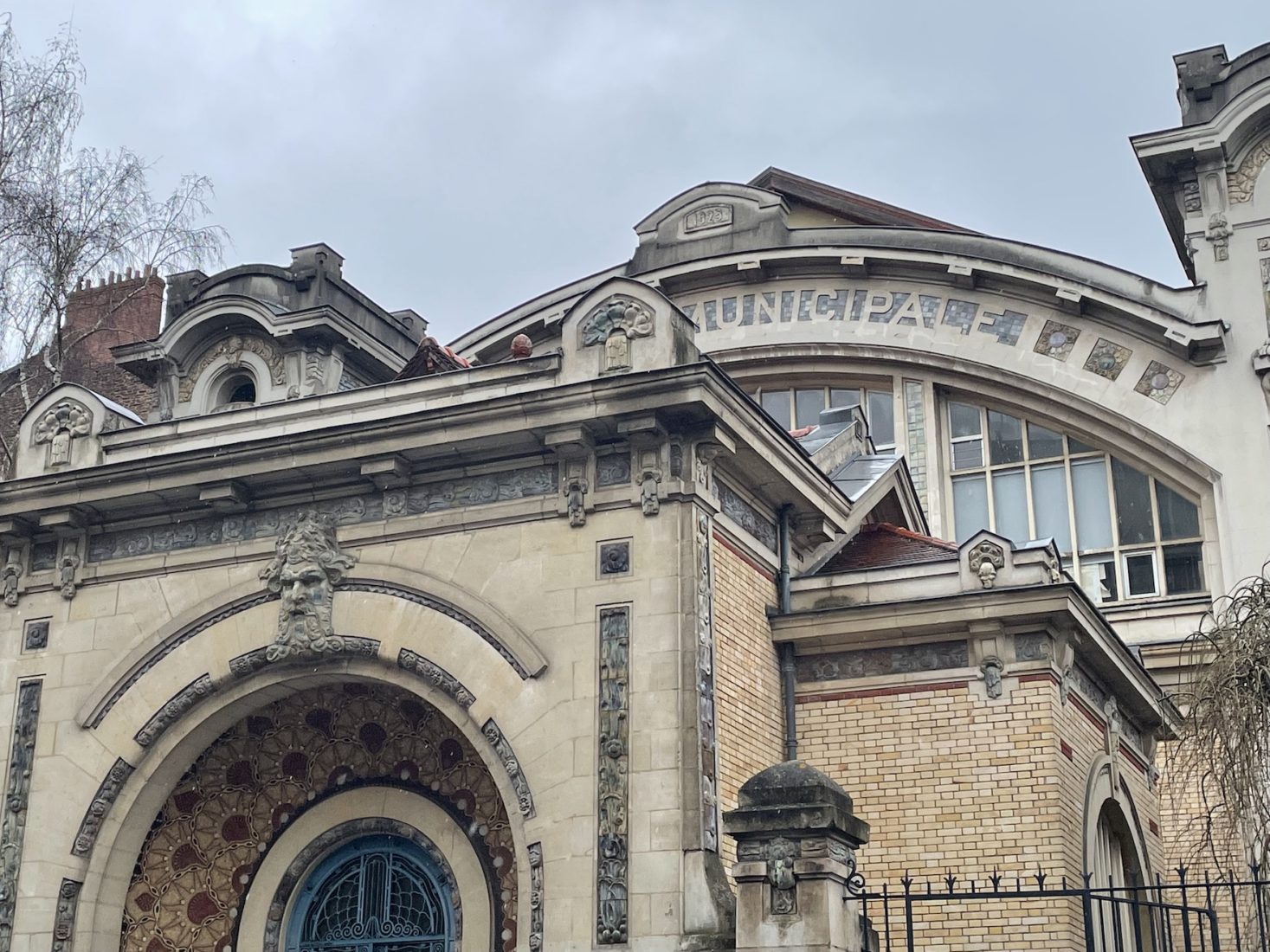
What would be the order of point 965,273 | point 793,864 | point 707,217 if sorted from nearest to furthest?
point 793,864
point 965,273
point 707,217

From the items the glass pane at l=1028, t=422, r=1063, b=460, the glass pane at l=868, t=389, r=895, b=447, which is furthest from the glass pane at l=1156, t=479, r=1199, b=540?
the glass pane at l=868, t=389, r=895, b=447

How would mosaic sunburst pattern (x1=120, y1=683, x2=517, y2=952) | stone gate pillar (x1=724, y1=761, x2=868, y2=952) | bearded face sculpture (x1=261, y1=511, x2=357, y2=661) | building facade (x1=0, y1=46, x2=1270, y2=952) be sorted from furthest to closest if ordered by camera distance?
1. mosaic sunburst pattern (x1=120, y1=683, x2=517, y2=952)
2. bearded face sculpture (x1=261, y1=511, x2=357, y2=661)
3. building facade (x1=0, y1=46, x2=1270, y2=952)
4. stone gate pillar (x1=724, y1=761, x2=868, y2=952)

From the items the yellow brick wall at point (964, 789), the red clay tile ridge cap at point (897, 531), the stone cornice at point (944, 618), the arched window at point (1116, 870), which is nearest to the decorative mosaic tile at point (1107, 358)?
the red clay tile ridge cap at point (897, 531)

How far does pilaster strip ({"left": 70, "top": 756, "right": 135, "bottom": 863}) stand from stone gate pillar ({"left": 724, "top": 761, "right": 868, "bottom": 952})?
621 centimetres

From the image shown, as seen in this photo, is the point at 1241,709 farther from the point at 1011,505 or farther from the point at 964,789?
the point at 1011,505

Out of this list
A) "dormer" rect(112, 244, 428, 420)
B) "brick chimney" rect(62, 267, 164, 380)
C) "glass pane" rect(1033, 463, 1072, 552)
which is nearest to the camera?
"dormer" rect(112, 244, 428, 420)

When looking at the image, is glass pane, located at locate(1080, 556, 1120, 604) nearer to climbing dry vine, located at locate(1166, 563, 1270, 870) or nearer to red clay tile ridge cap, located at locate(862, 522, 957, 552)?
red clay tile ridge cap, located at locate(862, 522, 957, 552)

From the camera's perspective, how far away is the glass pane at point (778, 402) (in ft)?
87.5

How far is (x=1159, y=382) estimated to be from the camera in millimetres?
23938

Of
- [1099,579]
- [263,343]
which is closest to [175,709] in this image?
[263,343]

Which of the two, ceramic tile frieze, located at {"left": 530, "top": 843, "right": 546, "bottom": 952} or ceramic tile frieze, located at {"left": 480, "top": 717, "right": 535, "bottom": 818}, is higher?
ceramic tile frieze, located at {"left": 480, "top": 717, "right": 535, "bottom": 818}

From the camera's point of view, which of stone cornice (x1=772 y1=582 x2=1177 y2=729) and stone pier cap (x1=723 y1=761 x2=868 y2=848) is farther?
stone cornice (x1=772 y1=582 x2=1177 y2=729)

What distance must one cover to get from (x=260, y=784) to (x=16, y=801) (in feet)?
6.86

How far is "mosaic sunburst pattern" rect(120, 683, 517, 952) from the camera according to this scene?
48.9 feet
